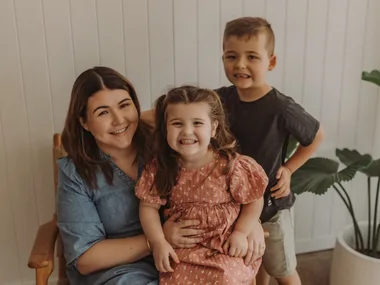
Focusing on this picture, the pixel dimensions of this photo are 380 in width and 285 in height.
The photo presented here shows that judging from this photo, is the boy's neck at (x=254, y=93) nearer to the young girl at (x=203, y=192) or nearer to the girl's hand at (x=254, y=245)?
the young girl at (x=203, y=192)

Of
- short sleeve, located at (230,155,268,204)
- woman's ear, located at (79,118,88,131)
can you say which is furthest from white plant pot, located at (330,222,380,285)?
woman's ear, located at (79,118,88,131)

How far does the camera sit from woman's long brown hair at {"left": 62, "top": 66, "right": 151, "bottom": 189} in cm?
154

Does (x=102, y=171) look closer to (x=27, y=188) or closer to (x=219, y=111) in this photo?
(x=219, y=111)

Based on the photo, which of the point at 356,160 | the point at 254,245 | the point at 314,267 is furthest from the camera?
the point at 314,267

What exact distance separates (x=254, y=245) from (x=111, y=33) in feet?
3.14

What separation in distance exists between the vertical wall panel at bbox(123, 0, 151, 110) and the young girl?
56cm

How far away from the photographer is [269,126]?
1.62m

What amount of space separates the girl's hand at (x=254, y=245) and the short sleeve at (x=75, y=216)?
44 centimetres

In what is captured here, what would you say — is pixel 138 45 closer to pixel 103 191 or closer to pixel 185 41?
pixel 185 41

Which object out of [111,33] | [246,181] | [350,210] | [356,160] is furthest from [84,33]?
[350,210]

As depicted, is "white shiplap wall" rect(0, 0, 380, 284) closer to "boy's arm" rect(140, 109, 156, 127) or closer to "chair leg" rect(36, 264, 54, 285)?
"boy's arm" rect(140, 109, 156, 127)

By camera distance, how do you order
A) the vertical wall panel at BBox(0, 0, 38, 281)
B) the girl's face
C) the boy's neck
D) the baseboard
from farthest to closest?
the baseboard, the vertical wall panel at BBox(0, 0, 38, 281), the boy's neck, the girl's face

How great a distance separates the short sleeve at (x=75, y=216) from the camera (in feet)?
5.08

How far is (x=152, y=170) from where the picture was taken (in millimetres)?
1534
